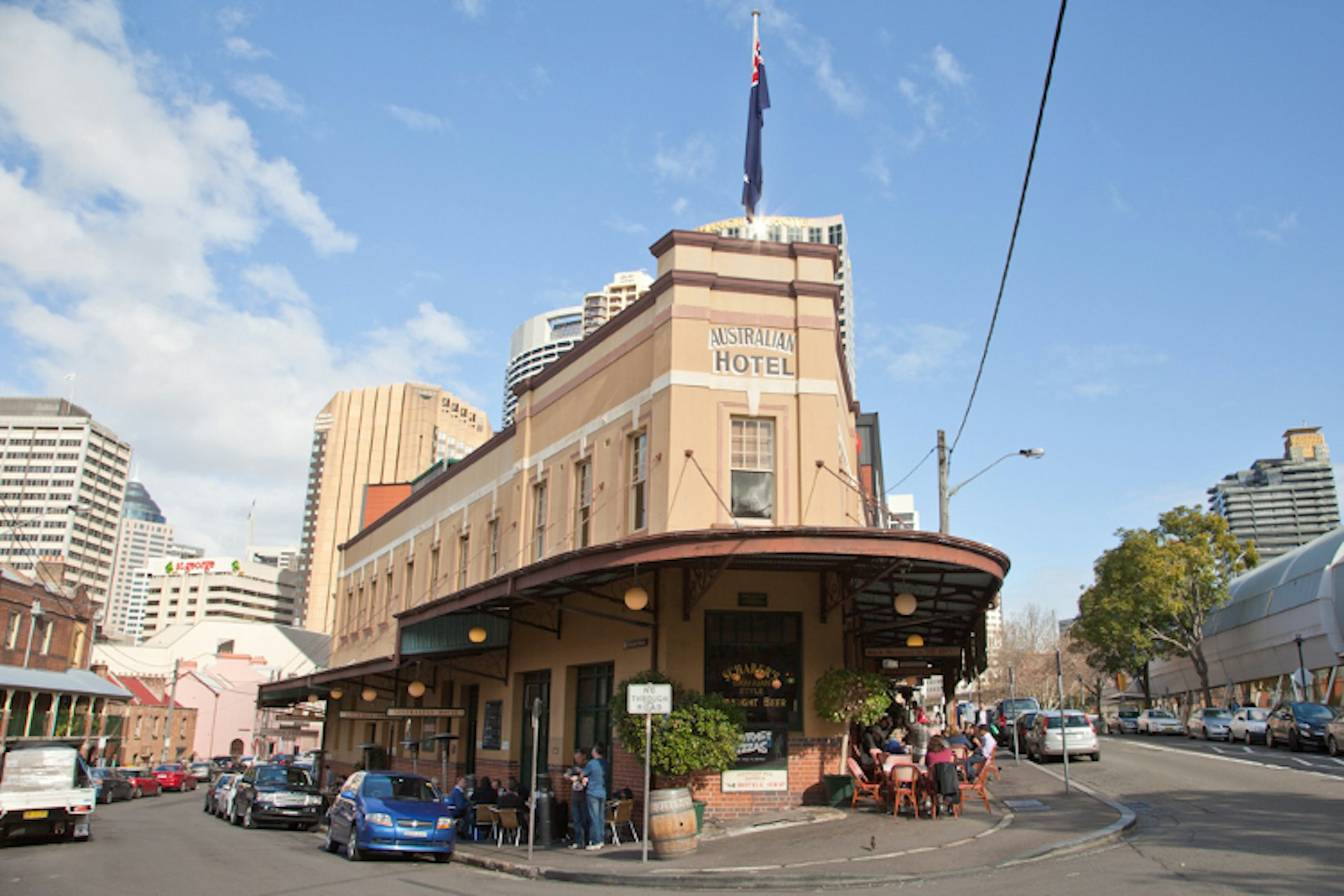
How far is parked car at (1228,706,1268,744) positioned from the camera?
115ft

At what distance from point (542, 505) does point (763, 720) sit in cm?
924

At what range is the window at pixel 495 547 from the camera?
26.3 metres

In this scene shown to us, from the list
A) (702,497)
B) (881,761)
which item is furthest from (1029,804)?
(702,497)

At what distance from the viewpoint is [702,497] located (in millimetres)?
18594

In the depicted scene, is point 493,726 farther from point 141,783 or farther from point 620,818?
point 141,783

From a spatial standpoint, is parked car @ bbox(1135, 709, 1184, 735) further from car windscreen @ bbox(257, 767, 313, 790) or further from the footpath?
car windscreen @ bbox(257, 767, 313, 790)

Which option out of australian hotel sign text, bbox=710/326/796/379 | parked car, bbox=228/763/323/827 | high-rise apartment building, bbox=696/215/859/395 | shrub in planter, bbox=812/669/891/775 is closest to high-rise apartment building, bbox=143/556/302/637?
high-rise apartment building, bbox=696/215/859/395

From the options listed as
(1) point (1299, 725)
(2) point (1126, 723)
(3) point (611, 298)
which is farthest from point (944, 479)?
(3) point (611, 298)

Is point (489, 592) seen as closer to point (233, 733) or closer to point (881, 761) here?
point (881, 761)

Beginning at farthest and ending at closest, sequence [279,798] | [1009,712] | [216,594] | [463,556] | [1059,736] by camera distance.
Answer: [216,594], [1009,712], [463,556], [1059,736], [279,798]

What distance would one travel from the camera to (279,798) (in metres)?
24.8

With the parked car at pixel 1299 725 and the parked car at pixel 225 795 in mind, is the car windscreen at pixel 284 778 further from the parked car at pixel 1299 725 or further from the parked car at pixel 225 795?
the parked car at pixel 1299 725

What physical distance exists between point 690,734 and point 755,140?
12362 millimetres

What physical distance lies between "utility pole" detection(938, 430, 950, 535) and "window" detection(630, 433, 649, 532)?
295 inches
